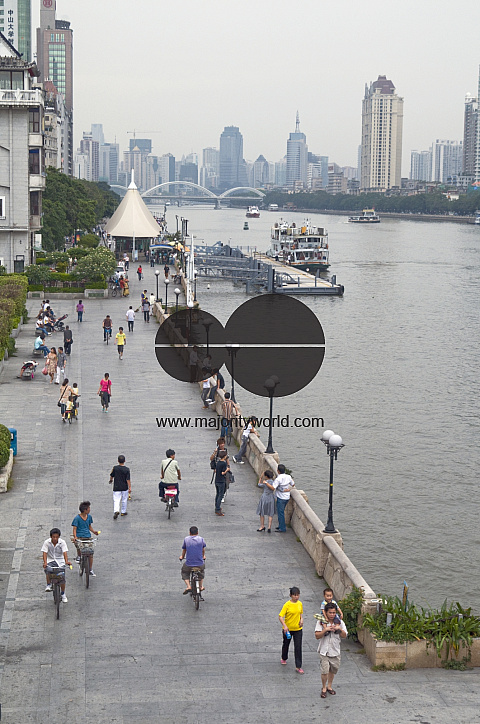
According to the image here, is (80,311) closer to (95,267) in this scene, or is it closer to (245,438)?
(95,267)

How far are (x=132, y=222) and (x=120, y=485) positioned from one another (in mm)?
68441

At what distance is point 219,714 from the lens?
12.0m

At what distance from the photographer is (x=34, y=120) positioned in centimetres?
6175

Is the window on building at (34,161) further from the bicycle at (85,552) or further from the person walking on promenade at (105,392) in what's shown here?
the bicycle at (85,552)

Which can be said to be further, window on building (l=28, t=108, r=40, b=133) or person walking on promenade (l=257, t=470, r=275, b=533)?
window on building (l=28, t=108, r=40, b=133)

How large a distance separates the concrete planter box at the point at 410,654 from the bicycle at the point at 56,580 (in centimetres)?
454

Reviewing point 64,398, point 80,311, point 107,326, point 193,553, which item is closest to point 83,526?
point 193,553

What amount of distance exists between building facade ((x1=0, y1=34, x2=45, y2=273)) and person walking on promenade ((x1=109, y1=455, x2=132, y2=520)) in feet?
147

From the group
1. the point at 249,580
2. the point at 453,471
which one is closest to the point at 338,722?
→ the point at 249,580

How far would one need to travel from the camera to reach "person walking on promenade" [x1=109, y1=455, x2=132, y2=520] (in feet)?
61.6

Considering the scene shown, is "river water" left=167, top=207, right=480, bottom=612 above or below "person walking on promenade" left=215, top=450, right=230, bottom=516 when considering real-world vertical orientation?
below

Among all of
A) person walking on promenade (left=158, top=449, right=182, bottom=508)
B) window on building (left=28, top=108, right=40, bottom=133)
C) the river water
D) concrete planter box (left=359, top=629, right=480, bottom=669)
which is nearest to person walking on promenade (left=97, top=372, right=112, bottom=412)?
the river water

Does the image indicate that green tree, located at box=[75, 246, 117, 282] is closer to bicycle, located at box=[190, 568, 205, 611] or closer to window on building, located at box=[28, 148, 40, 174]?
window on building, located at box=[28, 148, 40, 174]

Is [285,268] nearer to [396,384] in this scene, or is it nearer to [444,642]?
[396,384]
